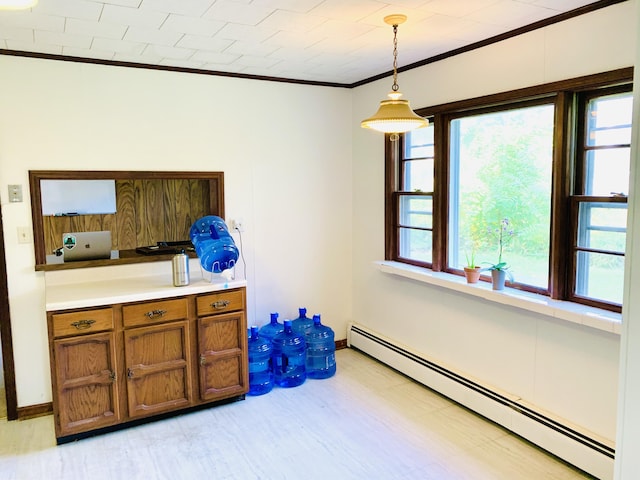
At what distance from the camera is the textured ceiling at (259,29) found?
2.42m

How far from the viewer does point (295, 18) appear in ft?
8.50

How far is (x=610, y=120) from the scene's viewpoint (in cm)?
250

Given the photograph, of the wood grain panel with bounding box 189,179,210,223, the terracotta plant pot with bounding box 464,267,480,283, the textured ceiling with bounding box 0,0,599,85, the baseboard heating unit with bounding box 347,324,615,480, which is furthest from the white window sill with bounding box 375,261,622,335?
the wood grain panel with bounding box 189,179,210,223

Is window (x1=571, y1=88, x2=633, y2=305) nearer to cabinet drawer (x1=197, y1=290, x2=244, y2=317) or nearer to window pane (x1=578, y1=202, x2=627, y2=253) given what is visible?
window pane (x1=578, y1=202, x2=627, y2=253)

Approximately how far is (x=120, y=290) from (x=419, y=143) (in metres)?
2.43

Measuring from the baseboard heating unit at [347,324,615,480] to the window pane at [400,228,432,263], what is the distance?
747 millimetres

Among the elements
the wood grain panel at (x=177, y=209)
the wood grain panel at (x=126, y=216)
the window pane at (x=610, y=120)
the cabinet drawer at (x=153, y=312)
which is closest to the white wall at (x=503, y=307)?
the window pane at (x=610, y=120)

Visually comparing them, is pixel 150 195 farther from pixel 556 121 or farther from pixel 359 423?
pixel 556 121

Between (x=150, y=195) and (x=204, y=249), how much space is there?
1410 mm

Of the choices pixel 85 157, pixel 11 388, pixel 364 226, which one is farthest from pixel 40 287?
pixel 364 226

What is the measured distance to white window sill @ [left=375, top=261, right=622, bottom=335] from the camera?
2.41 meters

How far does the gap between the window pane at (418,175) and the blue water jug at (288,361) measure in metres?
1.51

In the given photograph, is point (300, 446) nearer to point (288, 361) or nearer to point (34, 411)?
point (288, 361)

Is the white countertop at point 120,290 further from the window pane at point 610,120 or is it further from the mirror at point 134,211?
the window pane at point 610,120
